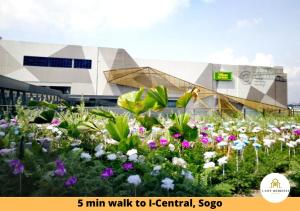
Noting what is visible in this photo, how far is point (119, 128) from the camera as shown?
354 centimetres

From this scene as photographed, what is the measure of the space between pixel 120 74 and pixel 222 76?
13.5 m

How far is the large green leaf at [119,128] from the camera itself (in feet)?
11.6

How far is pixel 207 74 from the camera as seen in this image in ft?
126

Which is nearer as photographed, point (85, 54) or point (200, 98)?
point (85, 54)

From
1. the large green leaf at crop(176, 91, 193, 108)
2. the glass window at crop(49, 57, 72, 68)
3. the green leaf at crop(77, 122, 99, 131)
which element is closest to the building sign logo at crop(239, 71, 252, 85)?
the glass window at crop(49, 57, 72, 68)

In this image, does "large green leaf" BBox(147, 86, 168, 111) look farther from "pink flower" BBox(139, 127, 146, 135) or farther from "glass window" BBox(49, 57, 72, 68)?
"glass window" BBox(49, 57, 72, 68)

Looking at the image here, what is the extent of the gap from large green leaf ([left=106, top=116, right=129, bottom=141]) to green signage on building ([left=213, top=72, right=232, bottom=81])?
36.1 m

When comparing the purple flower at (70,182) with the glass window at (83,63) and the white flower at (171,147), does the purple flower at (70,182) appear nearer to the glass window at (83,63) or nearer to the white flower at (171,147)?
the white flower at (171,147)

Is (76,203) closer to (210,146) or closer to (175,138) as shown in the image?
(175,138)

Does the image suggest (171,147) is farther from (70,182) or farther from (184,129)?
(70,182)

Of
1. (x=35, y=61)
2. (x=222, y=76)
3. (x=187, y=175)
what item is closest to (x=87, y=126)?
(x=187, y=175)

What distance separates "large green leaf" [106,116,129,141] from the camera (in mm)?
3527

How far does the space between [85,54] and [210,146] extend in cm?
3083

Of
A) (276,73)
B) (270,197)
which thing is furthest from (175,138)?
(276,73)
